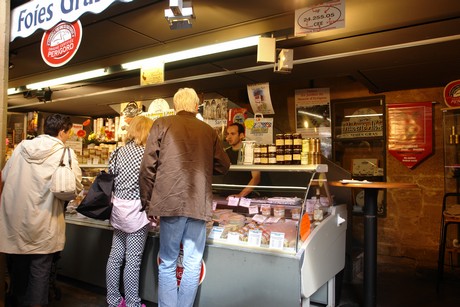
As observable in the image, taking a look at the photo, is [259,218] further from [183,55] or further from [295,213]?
[183,55]

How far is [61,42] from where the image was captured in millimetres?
3031

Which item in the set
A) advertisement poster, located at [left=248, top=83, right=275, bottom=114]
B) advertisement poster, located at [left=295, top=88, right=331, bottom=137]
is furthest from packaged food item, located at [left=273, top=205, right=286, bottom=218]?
advertisement poster, located at [left=295, top=88, right=331, bottom=137]

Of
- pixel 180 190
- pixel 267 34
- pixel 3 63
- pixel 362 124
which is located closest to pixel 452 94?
pixel 362 124

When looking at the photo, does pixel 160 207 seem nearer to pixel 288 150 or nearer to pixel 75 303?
pixel 288 150

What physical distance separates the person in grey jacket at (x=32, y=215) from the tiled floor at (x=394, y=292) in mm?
747

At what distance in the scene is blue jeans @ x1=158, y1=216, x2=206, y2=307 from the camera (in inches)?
111

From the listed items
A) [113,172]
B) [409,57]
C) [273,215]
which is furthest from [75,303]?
[409,57]

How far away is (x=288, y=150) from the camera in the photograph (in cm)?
323

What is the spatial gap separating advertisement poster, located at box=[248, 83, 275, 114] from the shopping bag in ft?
6.30

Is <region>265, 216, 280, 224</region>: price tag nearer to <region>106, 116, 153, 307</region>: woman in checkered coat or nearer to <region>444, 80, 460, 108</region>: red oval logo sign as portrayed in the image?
<region>106, 116, 153, 307</region>: woman in checkered coat

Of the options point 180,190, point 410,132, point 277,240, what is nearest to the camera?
point 180,190

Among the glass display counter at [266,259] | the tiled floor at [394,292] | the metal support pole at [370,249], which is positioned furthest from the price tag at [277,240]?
the tiled floor at [394,292]

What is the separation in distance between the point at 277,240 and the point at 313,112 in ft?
12.6

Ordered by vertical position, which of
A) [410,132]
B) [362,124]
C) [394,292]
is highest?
[362,124]
